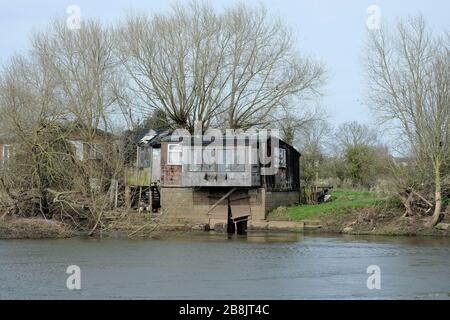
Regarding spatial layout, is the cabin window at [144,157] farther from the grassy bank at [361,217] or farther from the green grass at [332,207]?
the green grass at [332,207]

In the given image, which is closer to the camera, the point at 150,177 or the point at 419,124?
the point at 419,124

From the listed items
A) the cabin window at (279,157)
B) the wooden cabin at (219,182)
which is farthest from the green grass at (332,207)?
the cabin window at (279,157)

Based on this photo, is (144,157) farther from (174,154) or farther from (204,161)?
(204,161)

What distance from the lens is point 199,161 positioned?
4538 centimetres

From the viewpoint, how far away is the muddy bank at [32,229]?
3672 centimetres

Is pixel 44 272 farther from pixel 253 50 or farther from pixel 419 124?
pixel 253 50

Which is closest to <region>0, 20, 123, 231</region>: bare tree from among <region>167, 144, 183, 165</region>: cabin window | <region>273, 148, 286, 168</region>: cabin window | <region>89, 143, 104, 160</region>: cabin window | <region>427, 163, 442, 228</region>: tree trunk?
<region>89, 143, 104, 160</region>: cabin window

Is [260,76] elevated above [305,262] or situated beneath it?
elevated above

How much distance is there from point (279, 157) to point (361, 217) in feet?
30.6

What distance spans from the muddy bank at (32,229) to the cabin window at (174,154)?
1214 cm

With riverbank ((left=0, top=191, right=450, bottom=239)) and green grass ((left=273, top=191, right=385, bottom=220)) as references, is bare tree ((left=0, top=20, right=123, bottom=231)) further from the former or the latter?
green grass ((left=273, top=191, right=385, bottom=220))
